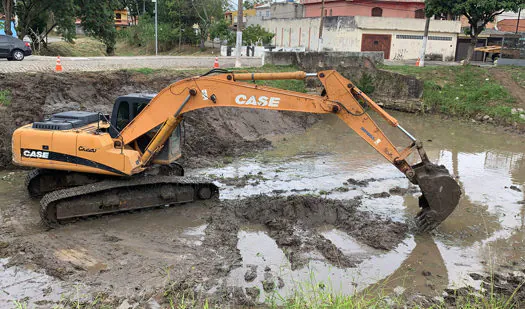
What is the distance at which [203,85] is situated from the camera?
823 cm

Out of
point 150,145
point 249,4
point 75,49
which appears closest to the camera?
point 150,145

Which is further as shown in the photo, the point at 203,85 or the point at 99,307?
the point at 203,85

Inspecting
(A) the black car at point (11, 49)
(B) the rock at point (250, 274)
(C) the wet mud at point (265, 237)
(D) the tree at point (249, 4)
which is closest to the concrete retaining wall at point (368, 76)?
(C) the wet mud at point (265, 237)

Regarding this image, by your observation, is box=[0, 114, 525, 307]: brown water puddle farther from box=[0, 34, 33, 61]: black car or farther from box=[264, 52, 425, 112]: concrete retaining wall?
box=[0, 34, 33, 61]: black car

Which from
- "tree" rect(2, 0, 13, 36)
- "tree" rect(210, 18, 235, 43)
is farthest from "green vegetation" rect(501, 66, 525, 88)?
"tree" rect(2, 0, 13, 36)

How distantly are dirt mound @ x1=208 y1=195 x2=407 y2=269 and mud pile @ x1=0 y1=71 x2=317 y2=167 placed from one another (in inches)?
144

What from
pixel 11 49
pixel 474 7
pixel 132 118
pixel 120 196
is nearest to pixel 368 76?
pixel 474 7

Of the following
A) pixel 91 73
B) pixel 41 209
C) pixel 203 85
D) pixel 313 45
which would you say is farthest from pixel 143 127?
pixel 313 45

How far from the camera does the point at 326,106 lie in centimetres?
807

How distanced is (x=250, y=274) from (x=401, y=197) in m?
5.04

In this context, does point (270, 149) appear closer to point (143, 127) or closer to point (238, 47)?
point (143, 127)

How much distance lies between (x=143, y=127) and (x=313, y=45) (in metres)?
28.2

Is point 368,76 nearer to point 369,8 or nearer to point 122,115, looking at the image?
point 122,115

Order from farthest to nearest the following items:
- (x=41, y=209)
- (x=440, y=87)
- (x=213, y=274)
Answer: (x=440, y=87) → (x=41, y=209) → (x=213, y=274)
